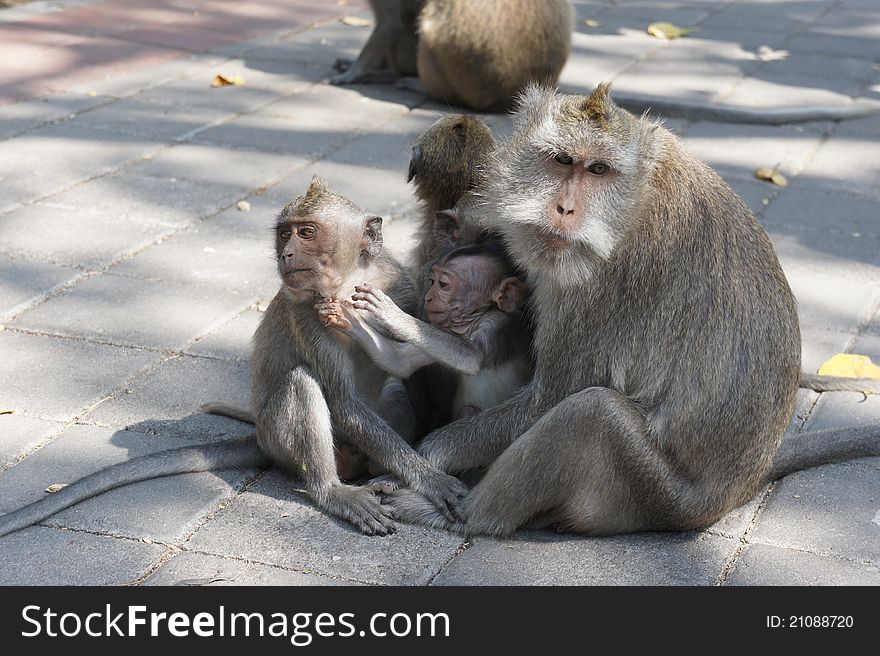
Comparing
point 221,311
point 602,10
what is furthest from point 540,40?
point 221,311

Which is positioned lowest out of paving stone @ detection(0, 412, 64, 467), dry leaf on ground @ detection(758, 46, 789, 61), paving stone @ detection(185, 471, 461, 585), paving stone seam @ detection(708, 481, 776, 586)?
paving stone @ detection(0, 412, 64, 467)

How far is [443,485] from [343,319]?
627mm

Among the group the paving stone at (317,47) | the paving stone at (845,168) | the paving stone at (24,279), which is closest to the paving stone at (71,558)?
the paving stone at (24,279)

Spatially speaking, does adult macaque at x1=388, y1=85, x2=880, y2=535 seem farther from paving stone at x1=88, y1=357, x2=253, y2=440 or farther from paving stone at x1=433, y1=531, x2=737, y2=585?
paving stone at x1=88, y1=357, x2=253, y2=440

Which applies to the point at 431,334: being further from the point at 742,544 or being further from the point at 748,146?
the point at 748,146

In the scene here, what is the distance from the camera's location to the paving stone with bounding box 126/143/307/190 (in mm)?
6988

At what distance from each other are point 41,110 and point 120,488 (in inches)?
179

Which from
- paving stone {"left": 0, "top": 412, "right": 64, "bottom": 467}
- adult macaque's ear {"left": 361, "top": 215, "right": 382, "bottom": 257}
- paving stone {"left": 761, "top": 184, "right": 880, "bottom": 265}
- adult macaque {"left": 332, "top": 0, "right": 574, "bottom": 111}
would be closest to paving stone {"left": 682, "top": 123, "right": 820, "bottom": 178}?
paving stone {"left": 761, "top": 184, "right": 880, "bottom": 265}

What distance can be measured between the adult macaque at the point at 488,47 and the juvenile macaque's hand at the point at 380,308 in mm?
4852

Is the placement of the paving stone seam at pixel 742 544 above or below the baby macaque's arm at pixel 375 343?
below

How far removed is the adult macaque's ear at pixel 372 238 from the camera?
4129 millimetres

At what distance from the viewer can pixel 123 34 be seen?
9.65 meters

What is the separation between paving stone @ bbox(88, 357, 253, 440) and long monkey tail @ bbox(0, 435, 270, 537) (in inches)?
10.3

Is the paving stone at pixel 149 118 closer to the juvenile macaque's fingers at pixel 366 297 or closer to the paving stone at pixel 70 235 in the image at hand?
the paving stone at pixel 70 235
